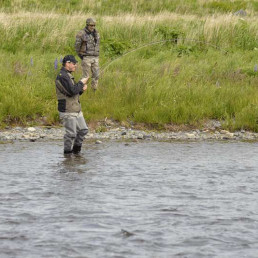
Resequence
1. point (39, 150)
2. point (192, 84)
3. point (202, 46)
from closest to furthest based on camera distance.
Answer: point (39, 150)
point (192, 84)
point (202, 46)

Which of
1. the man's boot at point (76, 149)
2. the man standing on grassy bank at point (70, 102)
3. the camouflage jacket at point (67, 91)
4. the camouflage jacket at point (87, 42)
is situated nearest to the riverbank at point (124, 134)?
the man's boot at point (76, 149)

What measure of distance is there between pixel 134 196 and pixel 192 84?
6550 mm

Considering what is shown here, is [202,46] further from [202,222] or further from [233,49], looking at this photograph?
[202,222]

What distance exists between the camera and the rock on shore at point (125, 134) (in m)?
12.7

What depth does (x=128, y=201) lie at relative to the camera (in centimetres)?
829

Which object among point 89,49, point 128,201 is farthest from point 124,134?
point 128,201

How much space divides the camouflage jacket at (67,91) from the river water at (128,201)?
0.78 metres

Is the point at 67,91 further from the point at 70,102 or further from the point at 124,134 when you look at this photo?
the point at 124,134

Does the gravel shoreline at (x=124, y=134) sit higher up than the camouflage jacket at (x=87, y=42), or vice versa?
the camouflage jacket at (x=87, y=42)

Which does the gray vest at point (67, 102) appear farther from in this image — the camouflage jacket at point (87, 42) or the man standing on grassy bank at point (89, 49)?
the camouflage jacket at point (87, 42)

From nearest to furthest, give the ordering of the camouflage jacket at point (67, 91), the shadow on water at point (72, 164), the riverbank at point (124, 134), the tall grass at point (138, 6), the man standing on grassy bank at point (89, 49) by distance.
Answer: the shadow on water at point (72, 164)
the camouflage jacket at point (67, 91)
the riverbank at point (124, 134)
the man standing on grassy bank at point (89, 49)
the tall grass at point (138, 6)

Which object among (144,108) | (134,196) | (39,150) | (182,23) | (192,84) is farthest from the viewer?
(182,23)

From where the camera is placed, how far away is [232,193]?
345 inches

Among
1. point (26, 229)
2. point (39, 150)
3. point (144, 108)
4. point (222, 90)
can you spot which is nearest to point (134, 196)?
point (26, 229)
